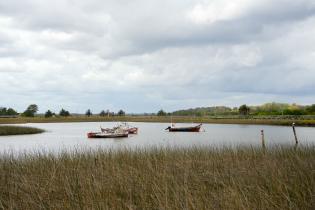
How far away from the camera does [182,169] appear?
8.57 meters

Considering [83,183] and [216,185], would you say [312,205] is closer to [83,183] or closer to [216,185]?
[216,185]

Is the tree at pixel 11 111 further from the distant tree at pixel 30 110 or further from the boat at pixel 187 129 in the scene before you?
the boat at pixel 187 129

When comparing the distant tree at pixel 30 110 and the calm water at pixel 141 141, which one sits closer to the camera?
the calm water at pixel 141 141

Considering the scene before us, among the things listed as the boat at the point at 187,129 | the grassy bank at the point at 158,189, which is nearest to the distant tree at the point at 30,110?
the boat at the point at 187,129

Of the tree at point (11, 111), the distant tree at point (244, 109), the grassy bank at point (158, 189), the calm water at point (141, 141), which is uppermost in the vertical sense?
the tree at point (11, 111)


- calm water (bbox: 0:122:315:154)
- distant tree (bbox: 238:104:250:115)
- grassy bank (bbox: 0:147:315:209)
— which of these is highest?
distant tree (bbox: 238:104:250:115)

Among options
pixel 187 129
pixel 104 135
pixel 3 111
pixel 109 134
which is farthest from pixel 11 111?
pixel 104 135

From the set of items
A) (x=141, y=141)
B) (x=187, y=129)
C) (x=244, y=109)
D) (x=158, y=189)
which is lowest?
(x=141, y=141)

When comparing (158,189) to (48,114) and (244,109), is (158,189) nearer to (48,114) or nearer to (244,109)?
(244,109)

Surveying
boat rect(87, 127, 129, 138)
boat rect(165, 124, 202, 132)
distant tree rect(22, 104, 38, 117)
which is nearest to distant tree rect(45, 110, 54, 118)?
distant tree rect(22, 104, 38, 117)

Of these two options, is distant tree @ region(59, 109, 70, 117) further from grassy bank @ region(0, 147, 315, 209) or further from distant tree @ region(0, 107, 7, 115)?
grassy bank @ region(0, 147, 315, 209)

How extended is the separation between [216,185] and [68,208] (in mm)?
2906

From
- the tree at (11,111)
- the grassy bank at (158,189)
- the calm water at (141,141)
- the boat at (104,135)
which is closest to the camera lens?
the grassy bank at (158,189)

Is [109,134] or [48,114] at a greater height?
[48,114]
